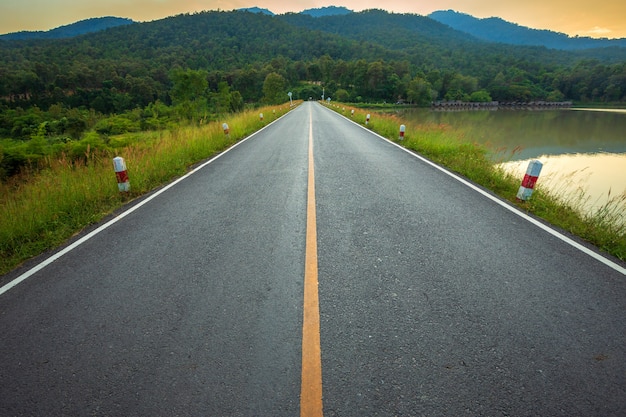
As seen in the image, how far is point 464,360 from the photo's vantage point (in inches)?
89.6

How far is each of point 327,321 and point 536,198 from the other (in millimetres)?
5679

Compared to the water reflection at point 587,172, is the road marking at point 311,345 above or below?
above

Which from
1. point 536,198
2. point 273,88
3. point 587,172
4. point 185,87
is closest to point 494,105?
point 273,88

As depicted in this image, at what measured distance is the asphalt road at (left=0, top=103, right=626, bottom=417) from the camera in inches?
79.4

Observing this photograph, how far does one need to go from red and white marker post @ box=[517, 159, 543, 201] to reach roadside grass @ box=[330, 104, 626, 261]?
14 centimetres

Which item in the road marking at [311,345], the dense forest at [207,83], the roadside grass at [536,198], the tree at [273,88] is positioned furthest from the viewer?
the tree at [273,88]

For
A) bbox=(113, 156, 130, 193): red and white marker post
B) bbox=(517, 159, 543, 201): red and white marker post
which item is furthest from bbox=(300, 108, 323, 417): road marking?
bbox=(113, 156, 130, 193): red and white marker post

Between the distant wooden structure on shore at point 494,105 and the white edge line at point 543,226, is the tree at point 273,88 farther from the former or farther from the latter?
the white edge line at point 543,226

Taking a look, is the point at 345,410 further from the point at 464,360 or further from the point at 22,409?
the point at 22,409

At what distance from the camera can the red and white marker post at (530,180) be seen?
18.3 feet

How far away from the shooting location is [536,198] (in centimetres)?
599

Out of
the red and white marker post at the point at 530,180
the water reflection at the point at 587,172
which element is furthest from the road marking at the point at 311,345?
the water reflection at the point at 587,172

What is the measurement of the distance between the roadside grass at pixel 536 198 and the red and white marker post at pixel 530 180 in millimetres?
139

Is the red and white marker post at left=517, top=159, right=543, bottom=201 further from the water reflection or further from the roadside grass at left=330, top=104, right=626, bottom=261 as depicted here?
the water reflection
